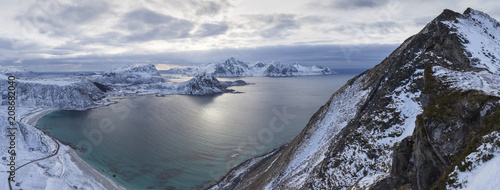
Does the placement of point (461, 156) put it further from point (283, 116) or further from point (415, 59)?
point (283, 116)

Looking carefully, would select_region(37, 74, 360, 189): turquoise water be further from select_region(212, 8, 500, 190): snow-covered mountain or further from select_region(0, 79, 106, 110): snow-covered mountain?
select_region(212, 8, 500, 190): snow-covered mountain

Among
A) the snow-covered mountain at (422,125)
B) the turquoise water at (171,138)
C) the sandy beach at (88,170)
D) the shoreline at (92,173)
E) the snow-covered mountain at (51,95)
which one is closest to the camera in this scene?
the snow-covered mountain at (422,125)

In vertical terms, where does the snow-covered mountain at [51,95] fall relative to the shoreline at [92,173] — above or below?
above

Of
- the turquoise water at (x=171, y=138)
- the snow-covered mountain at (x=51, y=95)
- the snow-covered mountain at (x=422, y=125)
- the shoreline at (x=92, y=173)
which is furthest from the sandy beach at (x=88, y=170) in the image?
the snow-covered mountain at (x=51, y=95)

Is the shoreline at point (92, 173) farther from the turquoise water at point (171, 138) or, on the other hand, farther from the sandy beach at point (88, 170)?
the turquoise water at point (171, 138)

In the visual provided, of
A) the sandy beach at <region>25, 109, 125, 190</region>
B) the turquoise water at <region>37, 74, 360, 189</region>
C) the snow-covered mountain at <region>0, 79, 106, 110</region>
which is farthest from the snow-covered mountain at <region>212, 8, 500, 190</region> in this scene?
the snow-covered mountain at <region>0, 79, 106, 110</region>

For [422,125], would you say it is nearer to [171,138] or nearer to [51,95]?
[171,138]
